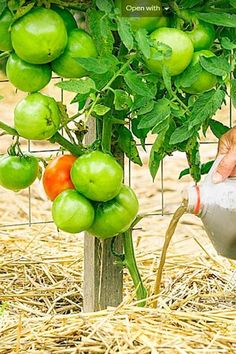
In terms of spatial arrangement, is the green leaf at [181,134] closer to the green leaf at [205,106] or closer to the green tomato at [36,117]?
the green leaf at [205,106]

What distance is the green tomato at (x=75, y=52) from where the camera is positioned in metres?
1.84

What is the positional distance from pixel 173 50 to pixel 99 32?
0.48 ft

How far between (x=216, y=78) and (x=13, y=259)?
1.06 m

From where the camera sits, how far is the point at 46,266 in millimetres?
2654

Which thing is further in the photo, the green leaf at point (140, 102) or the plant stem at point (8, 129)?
the plant stem at point (8, 129)

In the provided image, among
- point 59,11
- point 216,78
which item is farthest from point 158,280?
point 59,11

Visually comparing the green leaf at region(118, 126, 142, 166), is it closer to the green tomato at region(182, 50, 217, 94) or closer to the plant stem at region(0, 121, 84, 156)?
the plant stem at region(0, 121, 84, 156)

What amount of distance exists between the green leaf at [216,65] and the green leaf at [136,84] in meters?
0.12

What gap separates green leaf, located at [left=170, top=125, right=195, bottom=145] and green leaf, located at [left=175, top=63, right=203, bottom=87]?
3.3 inches

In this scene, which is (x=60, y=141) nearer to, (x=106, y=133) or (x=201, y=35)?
(x=106, y=133)

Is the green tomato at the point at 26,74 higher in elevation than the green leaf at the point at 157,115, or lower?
higher

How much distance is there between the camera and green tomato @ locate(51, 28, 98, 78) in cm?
184

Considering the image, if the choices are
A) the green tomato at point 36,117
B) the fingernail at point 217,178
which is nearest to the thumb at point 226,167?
the fingernail at point 217,178

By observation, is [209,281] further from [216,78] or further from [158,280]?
[216,78]
